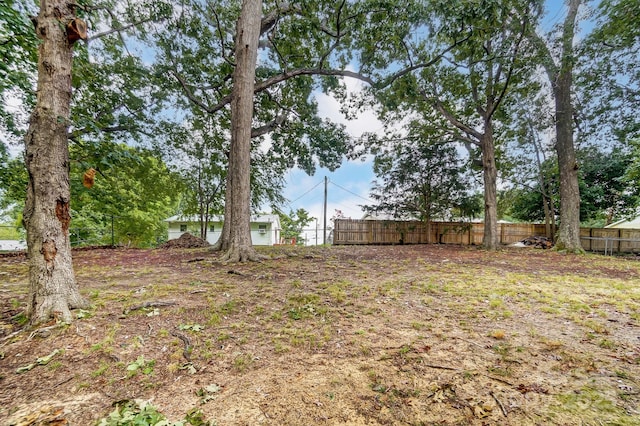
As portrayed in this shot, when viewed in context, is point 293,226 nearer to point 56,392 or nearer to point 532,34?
point 532,34

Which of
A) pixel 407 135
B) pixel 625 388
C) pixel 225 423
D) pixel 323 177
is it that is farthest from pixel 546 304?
pixel 323 177

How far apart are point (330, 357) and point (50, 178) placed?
107 inches

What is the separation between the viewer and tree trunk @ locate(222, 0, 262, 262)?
5109 mm

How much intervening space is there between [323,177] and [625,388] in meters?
13.7

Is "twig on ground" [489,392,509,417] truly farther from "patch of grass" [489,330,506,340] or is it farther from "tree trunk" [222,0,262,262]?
"tree trunk" [222,0,262,262]

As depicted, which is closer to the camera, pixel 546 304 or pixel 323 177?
pixel 546 304

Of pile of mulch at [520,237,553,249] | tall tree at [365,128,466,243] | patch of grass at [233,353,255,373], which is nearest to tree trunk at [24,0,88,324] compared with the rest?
patch of grass at [233,353,255,373]

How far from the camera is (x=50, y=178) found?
6.98 ft

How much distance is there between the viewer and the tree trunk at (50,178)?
209 cm

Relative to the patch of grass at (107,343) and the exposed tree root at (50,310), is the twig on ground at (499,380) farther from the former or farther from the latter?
the exposed tree root at (50,310)

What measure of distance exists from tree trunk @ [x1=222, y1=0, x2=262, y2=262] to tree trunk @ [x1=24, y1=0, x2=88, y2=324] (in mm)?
2878

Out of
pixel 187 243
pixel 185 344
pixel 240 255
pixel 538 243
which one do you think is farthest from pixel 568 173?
pixel 187 243

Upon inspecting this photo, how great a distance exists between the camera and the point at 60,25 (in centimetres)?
226

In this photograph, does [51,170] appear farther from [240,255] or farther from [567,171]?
[567,171]
